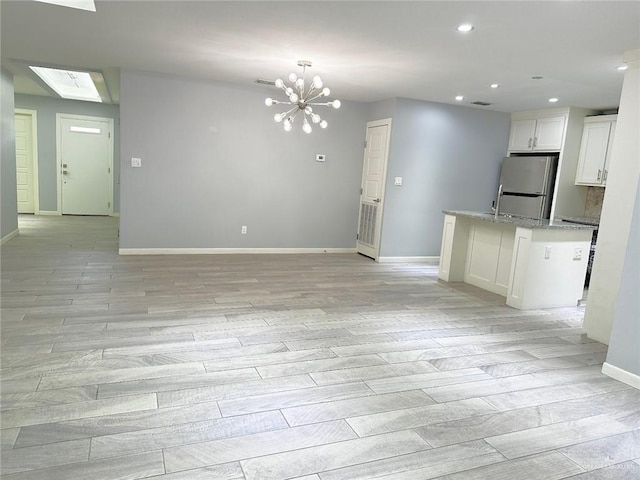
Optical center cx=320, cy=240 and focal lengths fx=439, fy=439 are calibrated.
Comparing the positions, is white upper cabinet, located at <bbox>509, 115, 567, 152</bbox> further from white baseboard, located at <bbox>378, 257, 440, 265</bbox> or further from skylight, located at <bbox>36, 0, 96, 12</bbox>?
skylight, located at <bbox>36, 0, 96, 12</bbox>

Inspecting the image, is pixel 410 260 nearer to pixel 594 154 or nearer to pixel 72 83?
pixel 594 154

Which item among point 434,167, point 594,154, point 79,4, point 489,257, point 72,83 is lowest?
point 489,257

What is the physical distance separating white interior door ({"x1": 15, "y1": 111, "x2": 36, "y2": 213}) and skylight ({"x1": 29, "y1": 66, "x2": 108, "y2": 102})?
106cm

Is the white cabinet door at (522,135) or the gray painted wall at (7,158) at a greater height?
the white cabinet door at (522,135)

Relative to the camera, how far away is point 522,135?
701 cm

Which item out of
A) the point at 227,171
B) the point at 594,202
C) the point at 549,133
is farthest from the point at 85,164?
the point at 594,202

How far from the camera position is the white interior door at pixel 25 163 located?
9125 mm

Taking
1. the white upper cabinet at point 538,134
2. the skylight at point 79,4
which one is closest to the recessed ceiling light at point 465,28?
the skylight at point 79,4

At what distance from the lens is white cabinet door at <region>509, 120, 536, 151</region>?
686 cm

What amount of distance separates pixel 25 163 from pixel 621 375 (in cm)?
1072

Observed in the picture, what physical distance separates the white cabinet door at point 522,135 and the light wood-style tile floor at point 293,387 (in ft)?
10.7

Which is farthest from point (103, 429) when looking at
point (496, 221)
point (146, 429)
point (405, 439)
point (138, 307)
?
point (496, 221)

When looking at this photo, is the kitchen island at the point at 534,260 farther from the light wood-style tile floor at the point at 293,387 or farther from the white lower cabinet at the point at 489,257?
the light wood-style tile floor at the point at 293,387

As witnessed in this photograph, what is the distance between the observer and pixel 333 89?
237 inches
